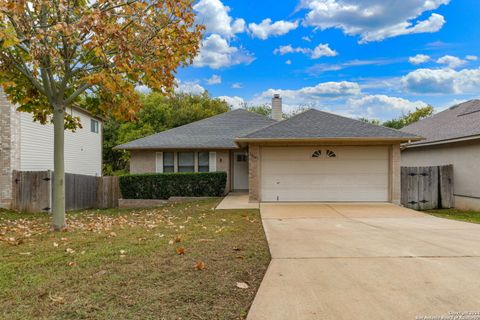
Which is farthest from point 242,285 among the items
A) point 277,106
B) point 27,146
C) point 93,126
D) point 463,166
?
point 93,126

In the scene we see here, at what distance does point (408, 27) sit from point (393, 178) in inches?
332

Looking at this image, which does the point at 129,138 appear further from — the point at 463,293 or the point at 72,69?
the point at 463,293

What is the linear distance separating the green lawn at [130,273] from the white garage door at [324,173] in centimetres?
558

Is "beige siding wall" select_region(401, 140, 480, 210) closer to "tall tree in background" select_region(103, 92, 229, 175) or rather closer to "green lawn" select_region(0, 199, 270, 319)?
"green lawn" select_region(0, 199, 270, 319)

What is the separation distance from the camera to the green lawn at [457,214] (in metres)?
10.1

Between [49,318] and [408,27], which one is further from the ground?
[408,27]

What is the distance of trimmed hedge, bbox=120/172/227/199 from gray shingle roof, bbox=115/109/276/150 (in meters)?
1.96

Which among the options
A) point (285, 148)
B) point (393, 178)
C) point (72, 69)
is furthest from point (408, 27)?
point (72, 69)

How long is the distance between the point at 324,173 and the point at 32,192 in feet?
36.2

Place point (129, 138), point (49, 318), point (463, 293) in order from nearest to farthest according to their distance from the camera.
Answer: point (49, 318) < point (463, 293) < point (129, 138)

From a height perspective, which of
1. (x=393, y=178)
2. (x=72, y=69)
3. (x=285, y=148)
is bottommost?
(x=393, y=178)

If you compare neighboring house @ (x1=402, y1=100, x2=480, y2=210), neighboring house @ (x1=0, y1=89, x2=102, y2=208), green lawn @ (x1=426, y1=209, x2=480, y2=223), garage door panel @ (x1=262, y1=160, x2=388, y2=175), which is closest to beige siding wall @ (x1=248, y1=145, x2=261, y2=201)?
garage door panel @ (x1=262, y1=160, x2=388, y2=175)

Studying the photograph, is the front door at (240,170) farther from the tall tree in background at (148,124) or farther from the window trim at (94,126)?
the tall tree in background at (148,124)

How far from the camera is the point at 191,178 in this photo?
46.2 ft
